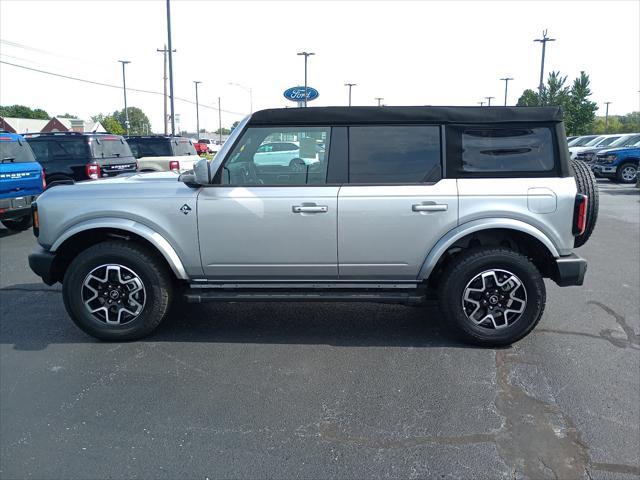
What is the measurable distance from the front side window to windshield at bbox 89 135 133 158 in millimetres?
8959

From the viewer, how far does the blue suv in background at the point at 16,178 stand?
9.21 meters

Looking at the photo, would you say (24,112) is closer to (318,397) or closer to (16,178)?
(16,178)

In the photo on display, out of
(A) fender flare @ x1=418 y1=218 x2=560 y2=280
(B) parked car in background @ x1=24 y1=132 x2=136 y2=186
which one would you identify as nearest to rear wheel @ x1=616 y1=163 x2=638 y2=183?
(B) parked car in background @ x1=24 y1=132 x2=136 y2=186

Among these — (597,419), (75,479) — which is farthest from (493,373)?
(75,479)

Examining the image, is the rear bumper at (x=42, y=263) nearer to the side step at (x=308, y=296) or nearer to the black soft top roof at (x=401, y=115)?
the side step at (x=308, y=296)

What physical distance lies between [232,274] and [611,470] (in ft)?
9.98

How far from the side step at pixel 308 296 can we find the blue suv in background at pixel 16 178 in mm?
6400

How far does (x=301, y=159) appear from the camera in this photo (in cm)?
454

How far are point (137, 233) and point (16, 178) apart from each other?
21.0 ft

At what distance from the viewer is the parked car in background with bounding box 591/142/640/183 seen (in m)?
19.4

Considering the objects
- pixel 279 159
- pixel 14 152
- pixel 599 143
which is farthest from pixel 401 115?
pixel 599 143

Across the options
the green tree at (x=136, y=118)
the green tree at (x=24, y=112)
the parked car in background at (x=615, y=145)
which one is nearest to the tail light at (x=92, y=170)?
the parked car in background at (x=615, y=145)

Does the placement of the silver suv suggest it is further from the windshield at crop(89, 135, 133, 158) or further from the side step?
the windshield at crop(89, 135, 133, 158)

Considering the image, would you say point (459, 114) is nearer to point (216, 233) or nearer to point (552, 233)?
point (552, 233)
